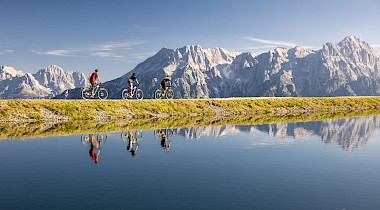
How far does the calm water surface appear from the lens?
18.6 meters

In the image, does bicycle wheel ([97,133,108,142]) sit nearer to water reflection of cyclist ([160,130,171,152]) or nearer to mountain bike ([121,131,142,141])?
mountain bike ([121,131,142,141])

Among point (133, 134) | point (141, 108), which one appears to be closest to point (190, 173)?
point (133, 134)

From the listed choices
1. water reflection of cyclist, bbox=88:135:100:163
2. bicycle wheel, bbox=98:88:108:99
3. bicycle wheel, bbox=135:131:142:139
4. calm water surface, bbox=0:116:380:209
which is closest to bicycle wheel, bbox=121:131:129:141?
calm water surface, bbox=0:116:380:209

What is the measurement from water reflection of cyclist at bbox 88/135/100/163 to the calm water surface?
0.68 feet

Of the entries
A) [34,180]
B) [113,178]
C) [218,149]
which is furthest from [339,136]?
[34,180]

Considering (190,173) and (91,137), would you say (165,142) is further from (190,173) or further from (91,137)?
(190,173)

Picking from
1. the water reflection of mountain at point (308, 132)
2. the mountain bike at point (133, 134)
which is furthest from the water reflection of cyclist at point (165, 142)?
the mountain bike at point (133, 134)

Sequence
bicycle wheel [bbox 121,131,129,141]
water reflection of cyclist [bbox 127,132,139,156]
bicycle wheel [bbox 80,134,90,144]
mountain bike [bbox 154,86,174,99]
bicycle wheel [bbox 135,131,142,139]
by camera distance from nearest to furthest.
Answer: water reflection of cyclist [bbox 127,132,139,156] → bicycle wheel [bbox 80,134,90,144] → bicycle wheel [bbox 121,131,129,141] → bicycle wheel [bbox 135,131,142,139] → mountain bike [bbox 154,86,174,99]

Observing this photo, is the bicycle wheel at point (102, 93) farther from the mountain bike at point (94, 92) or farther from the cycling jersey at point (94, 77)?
the cycling jersey at point (94, 77)

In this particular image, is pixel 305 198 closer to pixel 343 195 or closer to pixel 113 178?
pixel 343 195

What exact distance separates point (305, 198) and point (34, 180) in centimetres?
1711

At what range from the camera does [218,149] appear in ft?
121

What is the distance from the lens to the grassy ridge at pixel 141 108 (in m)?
65.4

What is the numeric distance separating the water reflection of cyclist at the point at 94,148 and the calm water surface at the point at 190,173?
0.68ft
